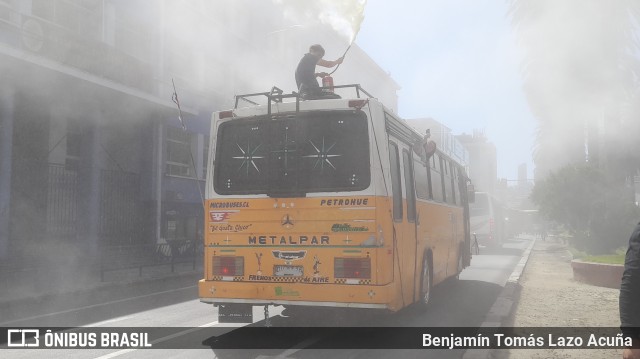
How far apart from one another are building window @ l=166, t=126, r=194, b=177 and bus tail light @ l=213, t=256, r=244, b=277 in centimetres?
1482

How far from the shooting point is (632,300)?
2.39 metres

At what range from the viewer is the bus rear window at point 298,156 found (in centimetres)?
602

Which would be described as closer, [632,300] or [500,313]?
[632,300]

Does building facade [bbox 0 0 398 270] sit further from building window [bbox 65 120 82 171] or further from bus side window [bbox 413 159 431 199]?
bus side window [bbox 413 159 431 199]

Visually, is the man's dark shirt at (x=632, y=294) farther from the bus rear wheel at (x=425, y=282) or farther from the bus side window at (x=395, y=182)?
the bus rear wheel at (x=425, y=282)

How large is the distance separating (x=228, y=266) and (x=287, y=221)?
865mm

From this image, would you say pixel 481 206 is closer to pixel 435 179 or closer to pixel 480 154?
pixel 435 179

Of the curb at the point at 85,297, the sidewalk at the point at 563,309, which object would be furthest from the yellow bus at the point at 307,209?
the curb at the point at 85,297

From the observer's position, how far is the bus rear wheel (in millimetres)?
7587

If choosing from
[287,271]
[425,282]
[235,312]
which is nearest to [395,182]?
[287,271]

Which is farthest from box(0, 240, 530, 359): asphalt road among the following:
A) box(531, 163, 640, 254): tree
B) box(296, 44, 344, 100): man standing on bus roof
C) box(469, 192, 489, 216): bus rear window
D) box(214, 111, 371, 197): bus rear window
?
box(469, 192, 489, 216): bus rear window

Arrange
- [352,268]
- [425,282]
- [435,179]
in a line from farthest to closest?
[435,179] < [425,282] < [352,268]

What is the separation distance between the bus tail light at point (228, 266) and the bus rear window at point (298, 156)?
781 mm

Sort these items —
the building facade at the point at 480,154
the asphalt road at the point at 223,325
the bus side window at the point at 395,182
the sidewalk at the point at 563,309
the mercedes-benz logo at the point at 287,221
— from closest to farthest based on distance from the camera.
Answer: the sidewalk at the point at 563,309 < the asphalt road at the point at 223,325 < the mercedes-benz logo at the point at 287,221 < the bus side window at the point at 395,182 < the building facade at the point at 480,154
